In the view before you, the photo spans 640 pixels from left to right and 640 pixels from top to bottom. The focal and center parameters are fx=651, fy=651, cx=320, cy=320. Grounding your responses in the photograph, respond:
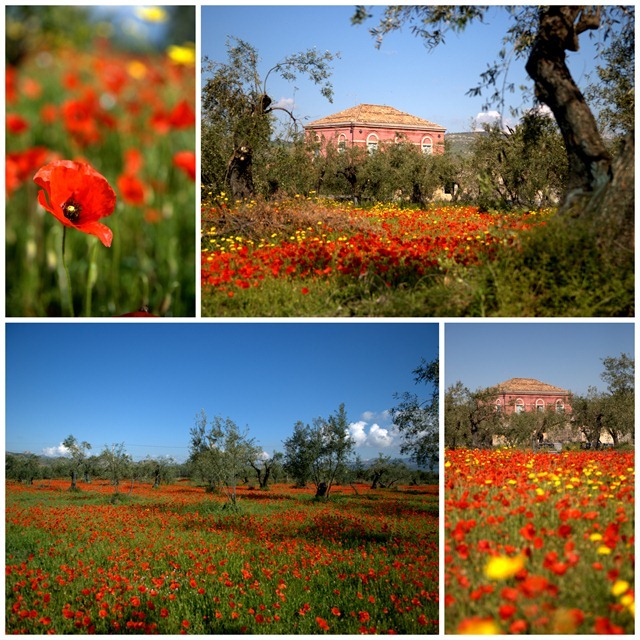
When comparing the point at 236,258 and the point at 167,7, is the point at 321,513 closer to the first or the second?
the point at 236,258

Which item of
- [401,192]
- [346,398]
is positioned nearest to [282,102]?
[346,398]

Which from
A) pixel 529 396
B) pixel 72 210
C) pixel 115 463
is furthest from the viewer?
pixel 115 463

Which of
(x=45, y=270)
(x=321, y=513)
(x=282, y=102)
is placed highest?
(x=282, y=102)

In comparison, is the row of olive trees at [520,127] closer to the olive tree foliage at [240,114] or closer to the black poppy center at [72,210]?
the olive tree foliage at [240,114]

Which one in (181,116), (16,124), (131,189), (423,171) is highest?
(423,171)

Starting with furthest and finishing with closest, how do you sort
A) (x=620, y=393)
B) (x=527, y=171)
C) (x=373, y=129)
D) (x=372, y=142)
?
(x=372, y=142) → (x=373, y=129) → (x=527, y=171) → (x=620, y=393)

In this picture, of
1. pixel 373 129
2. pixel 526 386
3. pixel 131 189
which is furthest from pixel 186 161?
pixel 373 129

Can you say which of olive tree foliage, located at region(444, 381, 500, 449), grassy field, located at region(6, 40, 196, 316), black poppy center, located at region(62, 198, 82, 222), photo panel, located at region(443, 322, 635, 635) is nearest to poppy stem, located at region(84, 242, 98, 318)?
grassy field, located at region(6, 40, 196, 316)

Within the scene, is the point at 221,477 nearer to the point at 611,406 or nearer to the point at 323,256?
the point at 323,256

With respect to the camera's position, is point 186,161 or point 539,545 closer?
point 539,545
